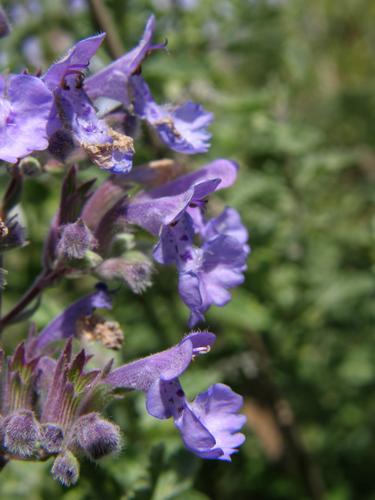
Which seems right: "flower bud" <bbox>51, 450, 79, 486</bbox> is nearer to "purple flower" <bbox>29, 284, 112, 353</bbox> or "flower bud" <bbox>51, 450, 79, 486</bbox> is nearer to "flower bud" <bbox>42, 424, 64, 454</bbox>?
"flower bud" <bbox>42, 424, 64, 454</bbox>

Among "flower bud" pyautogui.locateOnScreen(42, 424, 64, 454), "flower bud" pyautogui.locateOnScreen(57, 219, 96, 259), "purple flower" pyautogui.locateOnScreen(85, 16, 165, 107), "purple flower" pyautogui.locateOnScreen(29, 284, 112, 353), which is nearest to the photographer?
"flower bud" pyautogui.locateOnScreen(42, 424, 64, 454)

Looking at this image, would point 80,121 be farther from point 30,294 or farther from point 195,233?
point 30,294

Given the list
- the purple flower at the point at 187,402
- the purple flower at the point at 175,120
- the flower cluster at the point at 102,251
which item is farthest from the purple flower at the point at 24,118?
the purple flower at the point at 187,402

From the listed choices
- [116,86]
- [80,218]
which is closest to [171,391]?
[80,218]

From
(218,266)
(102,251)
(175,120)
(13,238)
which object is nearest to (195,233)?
(218,266)

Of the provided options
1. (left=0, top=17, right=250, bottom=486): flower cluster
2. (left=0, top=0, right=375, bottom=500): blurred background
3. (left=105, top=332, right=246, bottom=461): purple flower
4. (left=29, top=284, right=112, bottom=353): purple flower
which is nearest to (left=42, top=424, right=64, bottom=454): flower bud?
(left=0, top=17, right=250, bottom=486): flower cluster

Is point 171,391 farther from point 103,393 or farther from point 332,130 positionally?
point 332,130
